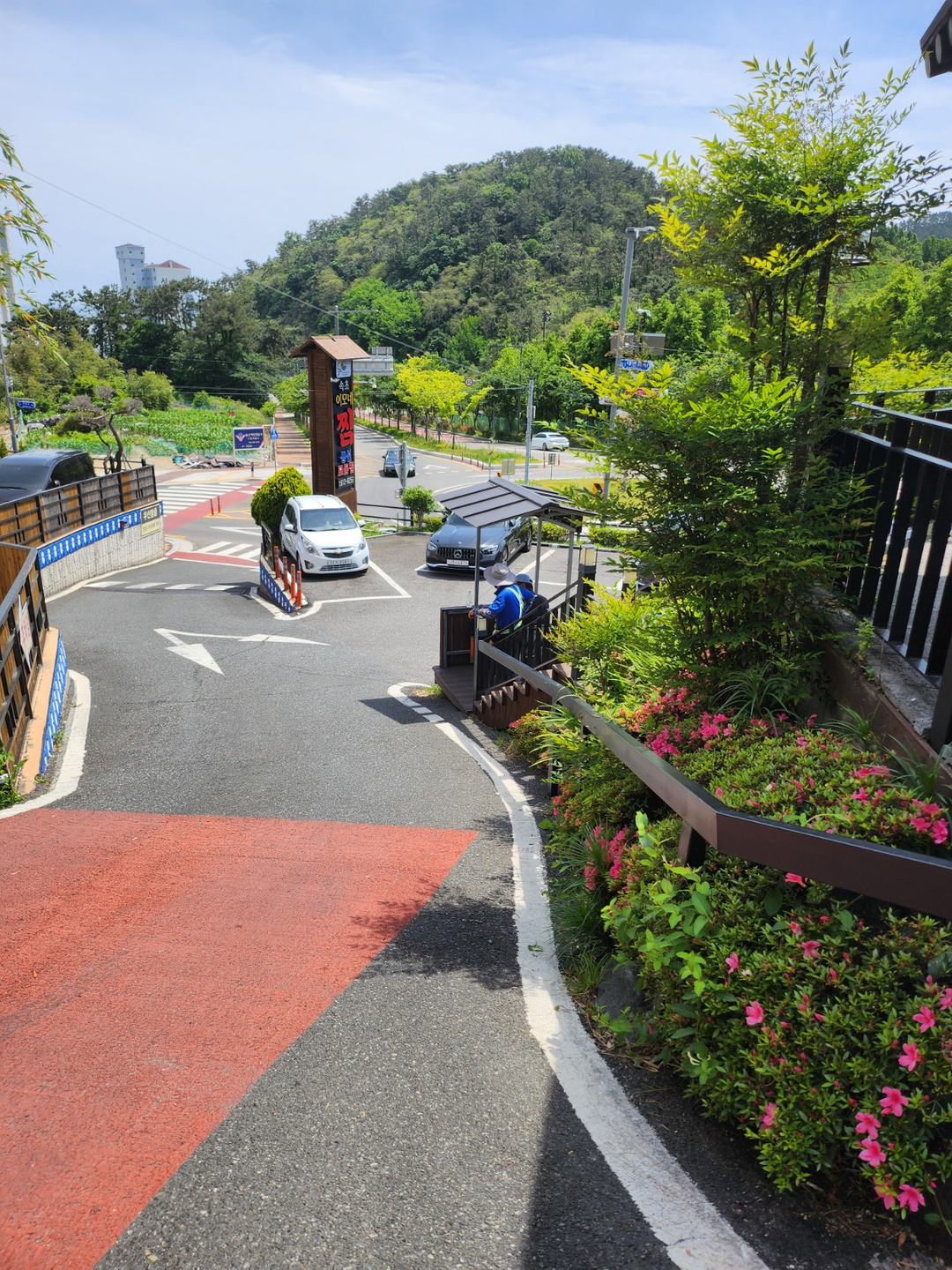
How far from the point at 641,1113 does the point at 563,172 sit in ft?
561

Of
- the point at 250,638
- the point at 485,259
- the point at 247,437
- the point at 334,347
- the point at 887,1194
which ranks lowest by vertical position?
the point at 247,437

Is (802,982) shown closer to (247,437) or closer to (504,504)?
(504,504)

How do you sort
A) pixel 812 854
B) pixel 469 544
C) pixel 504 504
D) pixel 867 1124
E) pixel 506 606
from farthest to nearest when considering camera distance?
pixel 469 544 → pixel 504 504 → pixel 506 606 → pixel 812 854 → pixel 867 1124

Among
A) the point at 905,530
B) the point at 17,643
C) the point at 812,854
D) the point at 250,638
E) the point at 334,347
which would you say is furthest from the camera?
the point at 334,347

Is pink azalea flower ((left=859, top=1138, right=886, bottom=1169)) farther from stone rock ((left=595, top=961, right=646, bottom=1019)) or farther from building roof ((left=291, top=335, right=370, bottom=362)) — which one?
building roof ((left=291, top=335, right=370, bottom=362))

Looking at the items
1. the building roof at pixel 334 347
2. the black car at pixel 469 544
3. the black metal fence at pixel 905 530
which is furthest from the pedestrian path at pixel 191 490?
the black metal fence at pixel 905 530

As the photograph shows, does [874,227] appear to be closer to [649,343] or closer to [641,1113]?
[641,1113]

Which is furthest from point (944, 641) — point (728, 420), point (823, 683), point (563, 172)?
point (563, 172)

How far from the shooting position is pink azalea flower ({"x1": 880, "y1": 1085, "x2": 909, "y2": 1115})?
86.1 inches

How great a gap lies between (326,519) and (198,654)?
9.15 metres

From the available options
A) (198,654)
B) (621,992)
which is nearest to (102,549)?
(198,654)

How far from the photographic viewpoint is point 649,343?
58.4 ft

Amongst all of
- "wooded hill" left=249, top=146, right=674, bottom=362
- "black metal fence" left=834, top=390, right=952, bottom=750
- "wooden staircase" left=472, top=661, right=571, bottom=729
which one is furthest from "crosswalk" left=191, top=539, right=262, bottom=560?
"wooded hill" left=249, top=146, right=674, bottom=362

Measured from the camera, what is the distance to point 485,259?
392 feet
